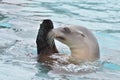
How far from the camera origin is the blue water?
209 inches

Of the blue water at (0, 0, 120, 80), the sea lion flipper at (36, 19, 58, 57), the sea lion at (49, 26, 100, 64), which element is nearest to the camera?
the blue water at (0, 0, 120, 80)

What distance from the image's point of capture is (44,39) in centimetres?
556

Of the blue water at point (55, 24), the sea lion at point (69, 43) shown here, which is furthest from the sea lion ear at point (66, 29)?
the blue water at point (55, 24)

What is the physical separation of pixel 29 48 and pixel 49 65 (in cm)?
114

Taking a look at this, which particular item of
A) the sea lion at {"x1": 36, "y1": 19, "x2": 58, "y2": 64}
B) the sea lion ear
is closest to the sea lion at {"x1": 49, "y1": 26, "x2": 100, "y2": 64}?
the sea lion ear

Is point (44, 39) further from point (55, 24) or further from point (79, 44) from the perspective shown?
point (55, 24)

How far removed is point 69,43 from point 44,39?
0.35m

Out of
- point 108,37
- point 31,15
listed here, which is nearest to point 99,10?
point 31,15

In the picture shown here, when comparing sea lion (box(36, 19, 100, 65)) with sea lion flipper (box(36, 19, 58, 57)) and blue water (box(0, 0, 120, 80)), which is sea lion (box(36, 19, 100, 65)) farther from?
blue water (box(0, 0, 120, 80))

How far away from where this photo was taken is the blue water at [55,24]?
5.31 m

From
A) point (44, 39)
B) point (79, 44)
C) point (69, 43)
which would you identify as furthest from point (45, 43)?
point (79, 44)

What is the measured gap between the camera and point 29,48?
6.49 m

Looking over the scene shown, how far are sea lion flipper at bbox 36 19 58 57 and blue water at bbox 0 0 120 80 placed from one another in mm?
204

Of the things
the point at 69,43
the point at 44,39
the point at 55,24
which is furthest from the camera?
the point at 55,24
